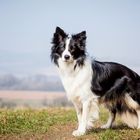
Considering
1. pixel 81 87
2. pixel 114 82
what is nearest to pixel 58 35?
pixel 81 87

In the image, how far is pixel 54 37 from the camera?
9.35 meters

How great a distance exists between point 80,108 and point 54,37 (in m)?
1.66

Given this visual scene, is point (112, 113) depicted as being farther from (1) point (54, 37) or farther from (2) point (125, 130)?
(1) point (54, 37)

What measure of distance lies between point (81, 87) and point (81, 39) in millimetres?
1011

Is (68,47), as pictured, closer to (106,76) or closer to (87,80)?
(87,80)

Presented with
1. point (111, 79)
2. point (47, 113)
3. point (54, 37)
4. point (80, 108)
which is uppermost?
point (54, 37)

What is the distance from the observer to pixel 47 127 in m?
10.7

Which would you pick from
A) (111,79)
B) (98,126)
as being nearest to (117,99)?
(111,79)

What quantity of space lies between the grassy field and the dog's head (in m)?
1.65

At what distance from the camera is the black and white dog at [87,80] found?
30.3 ft

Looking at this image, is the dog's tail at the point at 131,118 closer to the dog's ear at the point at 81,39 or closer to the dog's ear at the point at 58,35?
the dog's ear at the point at 81,39

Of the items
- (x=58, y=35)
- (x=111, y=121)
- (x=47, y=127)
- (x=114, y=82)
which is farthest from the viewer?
(x=47, y=127)

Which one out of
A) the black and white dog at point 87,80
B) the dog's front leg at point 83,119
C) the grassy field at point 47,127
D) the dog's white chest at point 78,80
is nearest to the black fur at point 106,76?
the black and white dog at point 87,80

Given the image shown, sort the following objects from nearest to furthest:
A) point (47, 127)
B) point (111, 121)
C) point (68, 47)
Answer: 1. point (68, 47)
2. point (111, 121)
3. point (47, 127)
